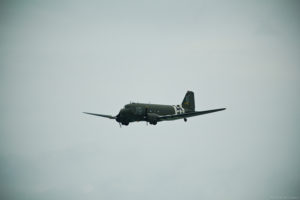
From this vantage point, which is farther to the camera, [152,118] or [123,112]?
[152,118]

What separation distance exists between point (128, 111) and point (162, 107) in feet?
24.7

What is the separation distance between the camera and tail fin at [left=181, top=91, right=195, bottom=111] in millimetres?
61850

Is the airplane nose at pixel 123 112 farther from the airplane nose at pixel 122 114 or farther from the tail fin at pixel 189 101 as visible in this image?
the tail fin at pixel 189 101

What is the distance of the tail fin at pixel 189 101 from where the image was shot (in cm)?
6185

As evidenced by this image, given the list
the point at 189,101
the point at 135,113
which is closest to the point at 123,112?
A: the point at 135,113

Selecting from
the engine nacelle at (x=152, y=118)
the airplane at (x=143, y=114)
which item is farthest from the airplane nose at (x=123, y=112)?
the engine nacelle at (x=152, y=118)

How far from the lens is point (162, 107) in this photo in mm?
54812

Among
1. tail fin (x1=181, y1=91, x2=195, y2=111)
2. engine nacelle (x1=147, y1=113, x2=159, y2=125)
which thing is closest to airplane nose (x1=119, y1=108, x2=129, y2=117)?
engine nacelle (x1=147, y1=113, x2=159, y2=125)

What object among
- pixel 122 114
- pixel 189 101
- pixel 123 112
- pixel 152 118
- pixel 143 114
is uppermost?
pixel 189 101

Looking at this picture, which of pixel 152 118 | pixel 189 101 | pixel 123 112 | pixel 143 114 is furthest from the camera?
pixel 189 101

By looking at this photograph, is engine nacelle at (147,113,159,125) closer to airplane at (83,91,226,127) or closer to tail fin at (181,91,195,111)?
airplane at (83,91,226,127)

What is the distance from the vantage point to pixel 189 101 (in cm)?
6253

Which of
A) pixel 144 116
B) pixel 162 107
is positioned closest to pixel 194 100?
pixel 162 107

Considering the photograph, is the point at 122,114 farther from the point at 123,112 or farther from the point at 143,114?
the point at 143,114
